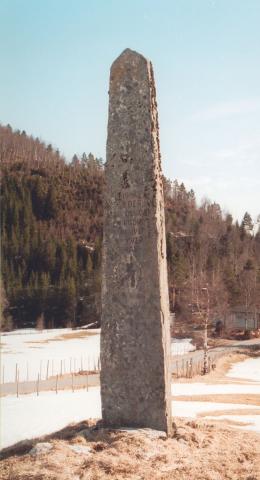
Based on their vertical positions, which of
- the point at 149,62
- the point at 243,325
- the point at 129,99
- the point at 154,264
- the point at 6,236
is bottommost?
the point at 243,325

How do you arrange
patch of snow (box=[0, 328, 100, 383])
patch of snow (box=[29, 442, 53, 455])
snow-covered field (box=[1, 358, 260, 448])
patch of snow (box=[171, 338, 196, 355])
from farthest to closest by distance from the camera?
patch of snow (box=[171, 338, 196, 355]) < patch of snow (box=[0, 328, 100, 383]) < snow-covered field (box=[1, 358, 260, 448]) < patch of snow (box=[29, 442, 53, 455])

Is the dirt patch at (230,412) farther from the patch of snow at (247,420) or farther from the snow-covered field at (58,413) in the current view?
the patch of snow at (247,420)

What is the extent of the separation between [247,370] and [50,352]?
20830mm

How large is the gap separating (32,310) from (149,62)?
8286 cm

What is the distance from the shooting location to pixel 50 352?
5134 centimetres

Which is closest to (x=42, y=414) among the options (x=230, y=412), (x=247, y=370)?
(x=230, y=412)

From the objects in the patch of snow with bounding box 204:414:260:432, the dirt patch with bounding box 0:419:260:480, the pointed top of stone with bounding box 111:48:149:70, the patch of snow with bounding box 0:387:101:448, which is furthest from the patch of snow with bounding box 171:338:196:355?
the pointed top of stone with bounding box 111:48:149:70

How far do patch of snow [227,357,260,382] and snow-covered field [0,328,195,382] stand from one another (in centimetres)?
854

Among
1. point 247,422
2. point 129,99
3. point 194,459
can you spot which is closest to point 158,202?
point 129,99

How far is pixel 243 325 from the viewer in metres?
73.9

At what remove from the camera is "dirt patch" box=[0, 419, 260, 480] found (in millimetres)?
7145

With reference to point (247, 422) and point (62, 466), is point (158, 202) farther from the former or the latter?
point (247, 422)

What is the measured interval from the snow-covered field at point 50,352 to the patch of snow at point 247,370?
28.0 ft

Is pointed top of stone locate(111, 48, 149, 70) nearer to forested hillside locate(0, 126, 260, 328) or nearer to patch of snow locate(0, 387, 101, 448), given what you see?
patch of snow locate(0, 387, 101, 448)
